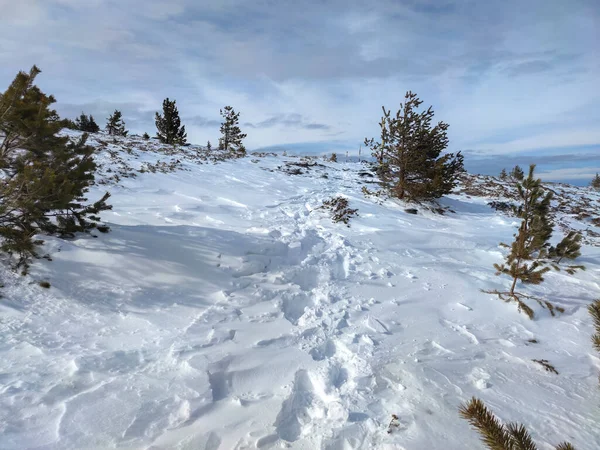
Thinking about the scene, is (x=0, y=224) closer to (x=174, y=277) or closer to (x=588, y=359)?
(x=174, y=277)

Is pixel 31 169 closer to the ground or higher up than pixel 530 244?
higher up

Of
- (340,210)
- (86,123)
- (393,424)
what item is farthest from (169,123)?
(393,424)

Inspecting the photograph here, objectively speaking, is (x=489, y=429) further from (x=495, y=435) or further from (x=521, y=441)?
(x=521, y=441)

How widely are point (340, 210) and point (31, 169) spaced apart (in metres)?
7.93

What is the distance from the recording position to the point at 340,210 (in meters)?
10.3

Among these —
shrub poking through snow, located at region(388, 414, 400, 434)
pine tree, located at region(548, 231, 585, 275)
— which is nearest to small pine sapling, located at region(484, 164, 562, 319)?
pine tree, located at region(548, 231, 585, 275)

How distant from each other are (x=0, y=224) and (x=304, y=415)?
5.04 meters

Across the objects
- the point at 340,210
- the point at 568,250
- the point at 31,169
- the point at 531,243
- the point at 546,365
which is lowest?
the point at 546,365

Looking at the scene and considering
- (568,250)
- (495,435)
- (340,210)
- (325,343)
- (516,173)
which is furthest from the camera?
(516,173)

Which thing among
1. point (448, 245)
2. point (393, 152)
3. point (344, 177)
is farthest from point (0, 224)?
point (344, 177)

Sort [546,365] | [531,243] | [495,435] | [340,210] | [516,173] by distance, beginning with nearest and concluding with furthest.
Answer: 1. [495,435]
2. [546,365]
3. [531,243]
4. [340,210]
5. [516,173]

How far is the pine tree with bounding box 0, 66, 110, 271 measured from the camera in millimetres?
4105

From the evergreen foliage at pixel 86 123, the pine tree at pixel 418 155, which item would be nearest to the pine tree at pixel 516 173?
the pine tree at pixel 418 155

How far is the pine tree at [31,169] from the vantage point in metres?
4.11
